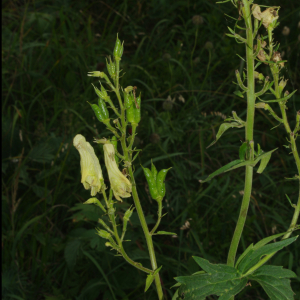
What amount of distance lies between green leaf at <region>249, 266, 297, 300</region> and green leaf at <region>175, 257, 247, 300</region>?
0.06 metres

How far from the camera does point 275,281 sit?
110cm

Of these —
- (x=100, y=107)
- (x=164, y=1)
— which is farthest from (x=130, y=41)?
(x=100, y=107)

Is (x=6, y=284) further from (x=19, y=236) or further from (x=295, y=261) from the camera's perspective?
(x=295, y=261)

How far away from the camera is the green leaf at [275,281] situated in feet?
3.52

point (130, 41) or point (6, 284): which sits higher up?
point (130, 41)

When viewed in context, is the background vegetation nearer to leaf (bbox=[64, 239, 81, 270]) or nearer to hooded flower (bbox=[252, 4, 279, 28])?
leaf (bbox=[64, 239, 81, 270])

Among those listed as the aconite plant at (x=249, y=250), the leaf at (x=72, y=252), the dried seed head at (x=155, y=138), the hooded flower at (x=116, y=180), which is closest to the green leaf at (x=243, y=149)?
the aconite plant at (x=249, y=250)

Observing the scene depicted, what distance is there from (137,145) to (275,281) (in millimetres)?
1693

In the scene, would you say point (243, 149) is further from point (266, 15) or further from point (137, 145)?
point (137, 145)

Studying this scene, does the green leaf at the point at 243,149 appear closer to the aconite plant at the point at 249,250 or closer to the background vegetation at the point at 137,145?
the aconite plant at the point at 249,250

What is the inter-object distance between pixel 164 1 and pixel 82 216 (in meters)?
2.60

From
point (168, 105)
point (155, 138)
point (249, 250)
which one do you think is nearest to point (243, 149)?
point (249, 250)

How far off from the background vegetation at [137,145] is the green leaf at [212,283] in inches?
32.7

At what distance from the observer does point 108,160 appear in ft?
3.59
